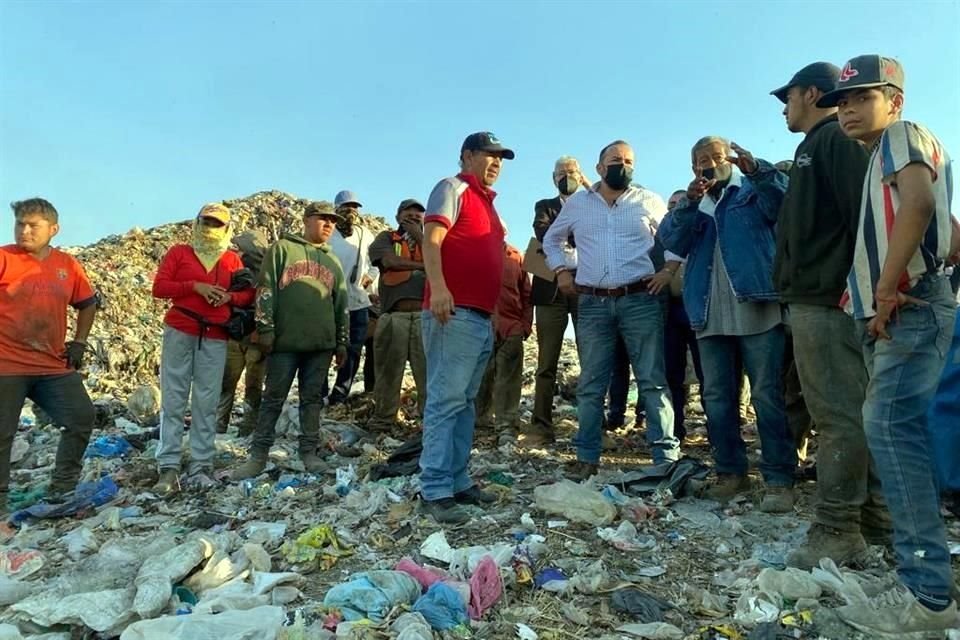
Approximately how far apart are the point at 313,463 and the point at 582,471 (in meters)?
2.02

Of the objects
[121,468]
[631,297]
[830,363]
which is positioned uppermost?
[631,297]

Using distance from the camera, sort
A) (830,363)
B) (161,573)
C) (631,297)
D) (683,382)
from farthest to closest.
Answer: (683,382) → (631,297) → (830,363) → (161,573)

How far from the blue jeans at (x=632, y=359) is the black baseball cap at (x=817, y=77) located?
1586 mm

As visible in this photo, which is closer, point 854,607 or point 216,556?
point 854,607

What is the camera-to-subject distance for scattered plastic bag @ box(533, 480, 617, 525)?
370 cm

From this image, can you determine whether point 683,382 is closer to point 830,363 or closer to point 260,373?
point 830,363

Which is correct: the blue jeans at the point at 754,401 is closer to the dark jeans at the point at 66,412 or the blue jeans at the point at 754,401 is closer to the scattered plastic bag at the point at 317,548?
the scattered plastic bag at the point at 317,548

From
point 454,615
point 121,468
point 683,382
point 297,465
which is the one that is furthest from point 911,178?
point 121,468

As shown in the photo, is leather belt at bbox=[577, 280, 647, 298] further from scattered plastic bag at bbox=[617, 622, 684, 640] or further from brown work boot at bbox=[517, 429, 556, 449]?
scattered plastic bag at bbox=[617, 622, 684, 640]

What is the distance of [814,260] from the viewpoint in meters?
3.26

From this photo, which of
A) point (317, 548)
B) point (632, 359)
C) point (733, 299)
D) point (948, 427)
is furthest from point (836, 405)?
point (317, 548)

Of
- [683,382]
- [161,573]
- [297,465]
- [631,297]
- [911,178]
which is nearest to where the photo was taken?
[911,178]

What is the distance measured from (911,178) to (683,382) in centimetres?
383

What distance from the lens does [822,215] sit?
3270 millimetres
